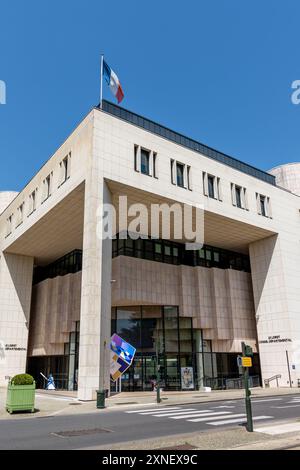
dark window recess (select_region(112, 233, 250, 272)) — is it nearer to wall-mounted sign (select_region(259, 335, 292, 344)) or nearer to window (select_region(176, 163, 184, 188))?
window (select_region(176, 163, 184, 188))

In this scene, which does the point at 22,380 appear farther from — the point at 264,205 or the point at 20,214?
the point at 264,205

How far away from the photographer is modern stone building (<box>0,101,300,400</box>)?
98.1 ft

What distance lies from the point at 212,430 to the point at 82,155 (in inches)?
852

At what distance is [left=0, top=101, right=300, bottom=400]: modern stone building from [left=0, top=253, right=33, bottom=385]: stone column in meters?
0.11

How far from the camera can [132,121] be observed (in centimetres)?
3241

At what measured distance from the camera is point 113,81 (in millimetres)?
30203

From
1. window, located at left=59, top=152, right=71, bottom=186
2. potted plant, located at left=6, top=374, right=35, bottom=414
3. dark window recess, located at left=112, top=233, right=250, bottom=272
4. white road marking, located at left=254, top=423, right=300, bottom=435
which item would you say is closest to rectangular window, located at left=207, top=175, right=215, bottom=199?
dark window recess, located at left=112, top=233, right=250, bottom=272

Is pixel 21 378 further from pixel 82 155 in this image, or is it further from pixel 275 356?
pixel 275 356

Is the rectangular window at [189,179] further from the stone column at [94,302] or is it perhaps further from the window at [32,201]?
the window at [32,201]

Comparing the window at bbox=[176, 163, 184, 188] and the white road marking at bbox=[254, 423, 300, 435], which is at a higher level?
the window at bbox=[176, 163, 184, 188]

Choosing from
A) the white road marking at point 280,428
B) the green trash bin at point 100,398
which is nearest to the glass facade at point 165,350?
the green trash bin at point 100,398

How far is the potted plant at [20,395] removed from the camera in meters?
18.1

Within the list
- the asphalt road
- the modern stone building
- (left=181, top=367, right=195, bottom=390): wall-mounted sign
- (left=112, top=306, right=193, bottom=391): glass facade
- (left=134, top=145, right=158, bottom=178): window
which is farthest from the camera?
(left=181, top=367, right=195, bottom=390): wall-mounted sign

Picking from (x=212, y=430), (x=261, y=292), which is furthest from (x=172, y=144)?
(x=212, y=430)
